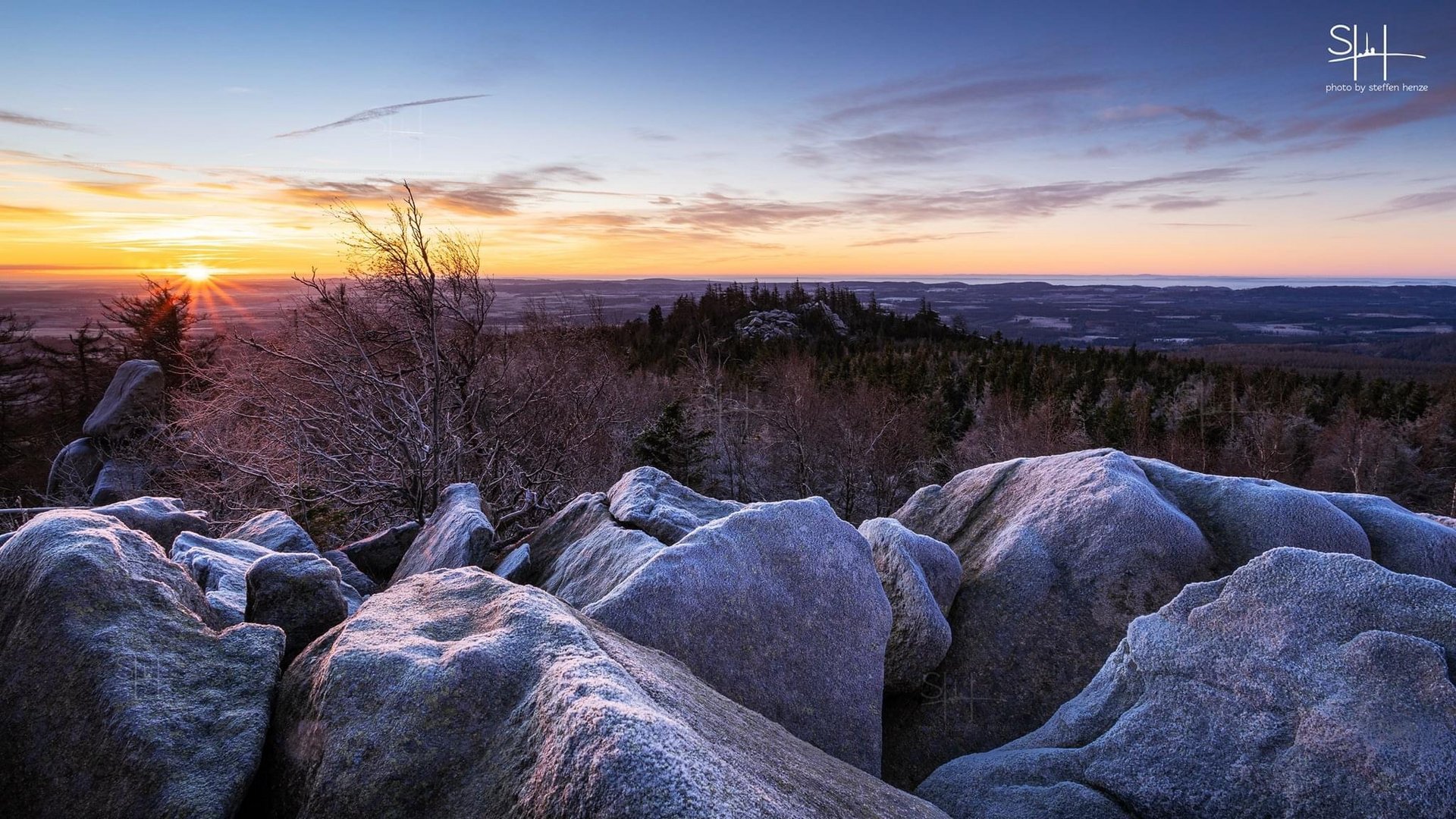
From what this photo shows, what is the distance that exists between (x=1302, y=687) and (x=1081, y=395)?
60.8 metres

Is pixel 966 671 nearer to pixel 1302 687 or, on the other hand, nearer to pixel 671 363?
pixel 1302 687

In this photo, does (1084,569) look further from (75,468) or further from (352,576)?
(75,468)

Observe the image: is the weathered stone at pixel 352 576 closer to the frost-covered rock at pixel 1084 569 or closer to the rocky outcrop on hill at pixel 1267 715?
the frost-covered rock at pixel 1084 569

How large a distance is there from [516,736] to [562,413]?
73.3ft

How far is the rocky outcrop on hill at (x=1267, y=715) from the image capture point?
368 centimetres

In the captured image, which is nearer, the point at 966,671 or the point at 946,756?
the point at 946,756

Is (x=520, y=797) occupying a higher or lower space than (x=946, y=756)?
higher

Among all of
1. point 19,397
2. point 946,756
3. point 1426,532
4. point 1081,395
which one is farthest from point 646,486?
point 1081,395

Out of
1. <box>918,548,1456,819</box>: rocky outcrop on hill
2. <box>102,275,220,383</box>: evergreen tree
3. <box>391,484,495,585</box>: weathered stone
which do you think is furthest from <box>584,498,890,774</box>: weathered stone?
<box>102,275,220,383</box>: evergreen tree

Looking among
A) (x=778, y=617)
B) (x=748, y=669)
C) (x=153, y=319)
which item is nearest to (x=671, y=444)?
(x=778, y=617)

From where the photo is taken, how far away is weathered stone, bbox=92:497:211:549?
246 inches

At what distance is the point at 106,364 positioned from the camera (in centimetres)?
4416

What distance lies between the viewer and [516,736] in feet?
9.45

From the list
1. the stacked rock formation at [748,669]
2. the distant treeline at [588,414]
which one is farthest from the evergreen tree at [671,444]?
the stacked rock formation at [748,669]
